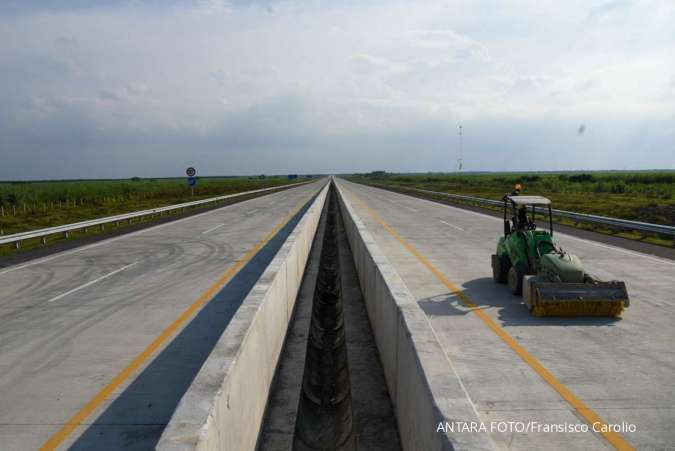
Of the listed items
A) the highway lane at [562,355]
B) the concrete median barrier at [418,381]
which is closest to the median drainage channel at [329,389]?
the concrete median barrier at [418,381]

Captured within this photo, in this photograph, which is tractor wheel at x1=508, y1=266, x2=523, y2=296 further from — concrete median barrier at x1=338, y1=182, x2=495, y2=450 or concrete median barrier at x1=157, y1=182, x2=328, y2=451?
concrete median barrier at x1=157, y1=182, x2=328, y2=451

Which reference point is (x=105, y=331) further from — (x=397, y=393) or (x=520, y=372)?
(x=520, y=372)

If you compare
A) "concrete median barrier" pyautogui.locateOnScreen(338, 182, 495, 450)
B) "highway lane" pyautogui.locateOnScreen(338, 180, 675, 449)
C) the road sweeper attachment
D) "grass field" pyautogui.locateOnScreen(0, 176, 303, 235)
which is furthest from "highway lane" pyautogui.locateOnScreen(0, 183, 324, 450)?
"grass field" pyautogui.locateOnScreen(0, 176, 303, 235)

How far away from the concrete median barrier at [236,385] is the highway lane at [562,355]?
2350 millimetres

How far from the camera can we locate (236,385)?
4.07m

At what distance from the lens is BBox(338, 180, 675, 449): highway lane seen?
460cm

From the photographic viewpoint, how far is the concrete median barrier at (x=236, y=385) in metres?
3.24

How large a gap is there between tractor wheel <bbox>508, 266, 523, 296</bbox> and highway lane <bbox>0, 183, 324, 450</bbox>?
5.56m

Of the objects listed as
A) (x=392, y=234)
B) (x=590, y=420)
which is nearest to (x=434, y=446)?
(x=590, y=420)

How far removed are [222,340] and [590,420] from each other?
3.79 meters

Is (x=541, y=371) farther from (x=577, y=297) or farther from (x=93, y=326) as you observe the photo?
(x=93, y=326)

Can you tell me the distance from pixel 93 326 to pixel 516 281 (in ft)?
25.3

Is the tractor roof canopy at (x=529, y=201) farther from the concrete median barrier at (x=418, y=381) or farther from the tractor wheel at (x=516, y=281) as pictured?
the concrete median barrier at (x=418, y=381)

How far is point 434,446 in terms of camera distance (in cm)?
327
